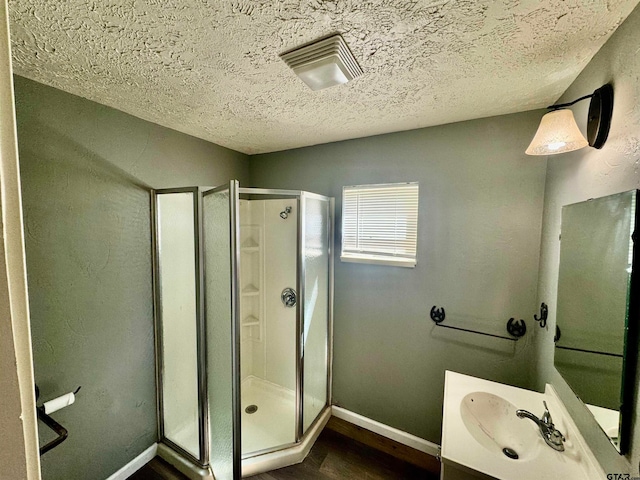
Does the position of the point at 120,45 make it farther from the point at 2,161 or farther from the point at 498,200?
the point at 498,200

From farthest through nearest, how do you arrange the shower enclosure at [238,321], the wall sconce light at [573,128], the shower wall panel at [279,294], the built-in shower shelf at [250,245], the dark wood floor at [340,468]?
1. the built-in shower shelf at [250,245]
2. the shower wall panel at [279,294]
3. the dark wood floor at [340,468]
4. the shower enclosure at [238,321]
5. the wall sconce light at [573,128]

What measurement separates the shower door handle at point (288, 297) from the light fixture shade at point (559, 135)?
6.07 feet

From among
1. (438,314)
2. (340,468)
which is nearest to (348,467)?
(340,468)

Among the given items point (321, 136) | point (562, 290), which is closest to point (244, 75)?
point (321, 136)

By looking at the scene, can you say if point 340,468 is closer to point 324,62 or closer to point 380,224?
point 380,224

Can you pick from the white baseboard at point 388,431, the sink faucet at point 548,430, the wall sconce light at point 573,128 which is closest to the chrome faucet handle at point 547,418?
the sink faucet at point 548,430

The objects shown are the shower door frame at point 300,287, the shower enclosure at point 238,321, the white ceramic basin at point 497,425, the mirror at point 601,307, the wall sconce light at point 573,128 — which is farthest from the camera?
the shower door frame at point 300,287

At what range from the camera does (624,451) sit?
0.73 m

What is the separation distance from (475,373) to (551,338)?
1.82 ft

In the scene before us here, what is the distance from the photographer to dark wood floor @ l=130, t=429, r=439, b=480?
1.59 meters

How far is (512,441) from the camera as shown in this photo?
3.90 ft

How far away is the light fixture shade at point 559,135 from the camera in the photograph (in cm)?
95

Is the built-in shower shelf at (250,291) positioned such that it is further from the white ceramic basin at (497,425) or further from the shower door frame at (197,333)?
the white ceramic basin at (497,425)

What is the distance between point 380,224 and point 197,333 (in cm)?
150
